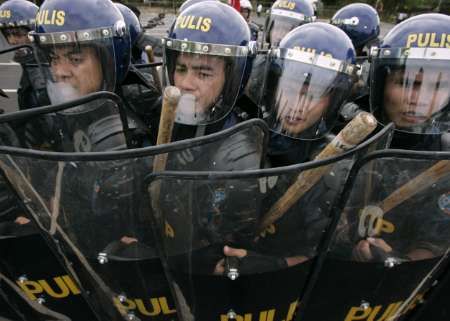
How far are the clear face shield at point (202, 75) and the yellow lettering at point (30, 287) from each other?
90 centimetres

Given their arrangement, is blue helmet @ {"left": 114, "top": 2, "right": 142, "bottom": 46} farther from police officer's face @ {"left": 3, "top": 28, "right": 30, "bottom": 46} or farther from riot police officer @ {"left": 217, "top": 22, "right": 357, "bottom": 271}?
riot police officer @ {"left": 217, "top": 22, "right": 357, "bottom": 271}

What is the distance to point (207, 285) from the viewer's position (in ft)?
3.55

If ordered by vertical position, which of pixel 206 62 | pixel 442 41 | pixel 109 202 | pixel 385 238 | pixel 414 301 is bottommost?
pixel 414 301

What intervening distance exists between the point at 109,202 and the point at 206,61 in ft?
3.22

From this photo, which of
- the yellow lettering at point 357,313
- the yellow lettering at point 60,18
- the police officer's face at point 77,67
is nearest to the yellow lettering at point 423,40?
the yellow lettering at point 357,313

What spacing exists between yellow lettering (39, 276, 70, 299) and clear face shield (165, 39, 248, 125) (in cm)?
85

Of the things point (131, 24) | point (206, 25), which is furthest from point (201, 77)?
point (131, 24)

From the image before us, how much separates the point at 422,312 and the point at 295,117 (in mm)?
961

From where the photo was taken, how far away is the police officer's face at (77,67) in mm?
1812

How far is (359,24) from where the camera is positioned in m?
4.48

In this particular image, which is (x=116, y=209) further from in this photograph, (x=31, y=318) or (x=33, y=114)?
(x=31, y=318)

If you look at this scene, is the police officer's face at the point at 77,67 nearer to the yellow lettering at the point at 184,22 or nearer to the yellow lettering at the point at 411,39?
the yellow lettering at the point at 184,22

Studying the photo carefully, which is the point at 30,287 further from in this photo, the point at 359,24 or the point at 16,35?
the point at 359,24

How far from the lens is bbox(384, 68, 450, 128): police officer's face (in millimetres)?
1677
